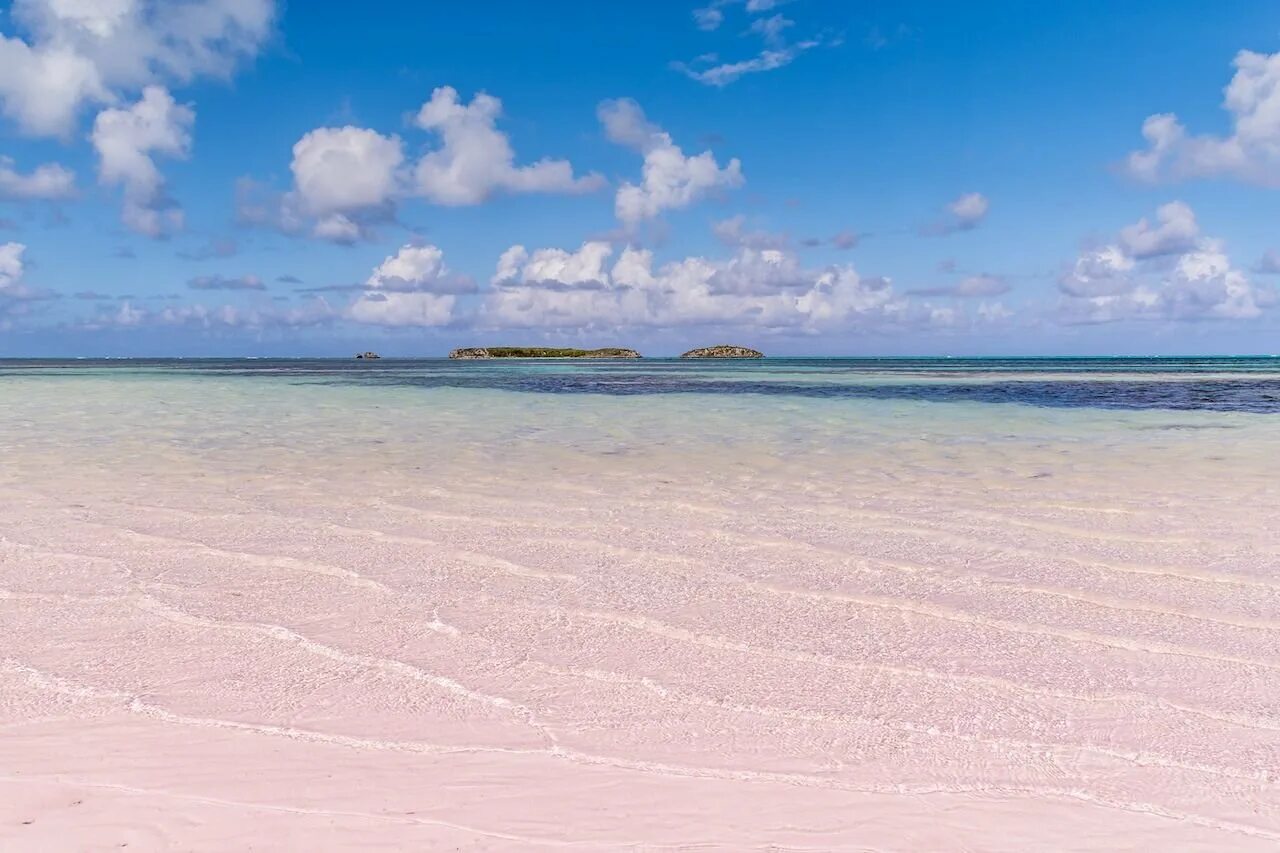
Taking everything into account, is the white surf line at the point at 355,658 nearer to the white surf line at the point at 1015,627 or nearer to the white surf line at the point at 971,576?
the white surf line at the point at 1015,627

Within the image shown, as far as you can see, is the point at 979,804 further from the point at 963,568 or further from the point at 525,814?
the point at 963,568

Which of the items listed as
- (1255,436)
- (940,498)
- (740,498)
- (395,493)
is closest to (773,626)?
(740,498)

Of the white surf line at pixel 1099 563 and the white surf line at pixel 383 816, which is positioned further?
the white surf line at pixel 1099 563

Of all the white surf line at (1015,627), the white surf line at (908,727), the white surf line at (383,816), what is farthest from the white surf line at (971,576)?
the white surf line at (383,816)

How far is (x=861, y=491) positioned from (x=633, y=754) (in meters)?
7.54

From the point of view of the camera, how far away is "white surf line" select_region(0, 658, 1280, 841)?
3.36 metres

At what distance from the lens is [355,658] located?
16.2 feet

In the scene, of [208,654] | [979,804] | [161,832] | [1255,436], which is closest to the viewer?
[161,832]

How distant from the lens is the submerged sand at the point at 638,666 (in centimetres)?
336

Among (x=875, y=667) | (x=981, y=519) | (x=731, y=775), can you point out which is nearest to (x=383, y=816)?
(x=731, y=775)

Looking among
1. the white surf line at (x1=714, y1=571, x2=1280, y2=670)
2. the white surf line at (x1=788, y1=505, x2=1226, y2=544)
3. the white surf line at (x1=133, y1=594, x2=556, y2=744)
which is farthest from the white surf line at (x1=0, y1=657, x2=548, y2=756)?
the white surf line at (x1=788, y1=505, x2=1226, y2=544)

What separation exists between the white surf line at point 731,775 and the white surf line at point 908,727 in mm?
354

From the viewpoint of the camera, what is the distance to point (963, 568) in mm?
7020

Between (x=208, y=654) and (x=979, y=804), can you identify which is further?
(x=208, y=654)
